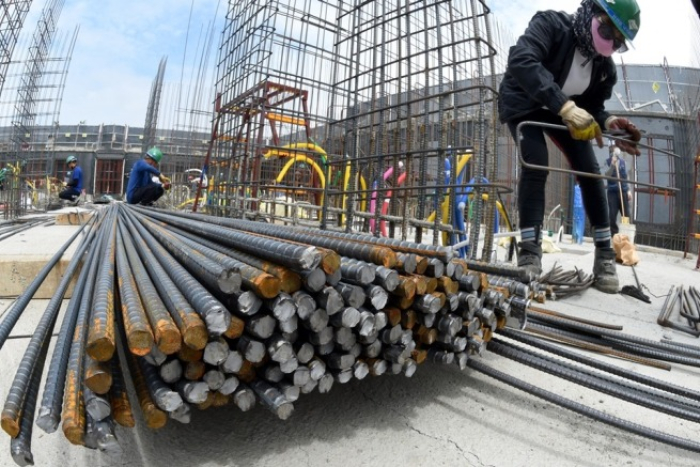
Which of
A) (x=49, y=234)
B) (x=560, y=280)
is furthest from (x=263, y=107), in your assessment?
(x=560, y=280)

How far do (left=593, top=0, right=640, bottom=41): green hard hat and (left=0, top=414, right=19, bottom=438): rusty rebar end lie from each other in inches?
112

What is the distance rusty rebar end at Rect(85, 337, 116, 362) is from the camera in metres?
0.82

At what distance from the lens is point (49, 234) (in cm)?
540

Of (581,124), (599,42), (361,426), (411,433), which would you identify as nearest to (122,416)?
(361,426)

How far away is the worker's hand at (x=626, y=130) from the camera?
2253 mm

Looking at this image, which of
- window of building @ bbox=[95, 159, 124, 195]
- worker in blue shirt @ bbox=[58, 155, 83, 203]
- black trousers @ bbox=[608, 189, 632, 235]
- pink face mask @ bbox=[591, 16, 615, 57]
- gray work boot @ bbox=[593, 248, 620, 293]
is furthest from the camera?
window of building @ bbox=[95, 159, 124, 195]

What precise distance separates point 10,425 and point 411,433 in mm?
892

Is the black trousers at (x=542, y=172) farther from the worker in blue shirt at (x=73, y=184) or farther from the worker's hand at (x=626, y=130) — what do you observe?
the worker in blue shirt at (x=73, y=184)

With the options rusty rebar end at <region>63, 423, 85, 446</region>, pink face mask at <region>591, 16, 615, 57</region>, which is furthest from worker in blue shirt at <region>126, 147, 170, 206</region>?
rusty rebar end at <region>63, 423, 85, 446</region>

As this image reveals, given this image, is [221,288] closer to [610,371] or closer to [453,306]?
[453,306]

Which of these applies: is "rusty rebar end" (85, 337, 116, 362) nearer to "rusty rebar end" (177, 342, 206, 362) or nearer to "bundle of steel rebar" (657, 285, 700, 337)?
"rusty rebar end" (177, 342, 206, 362)

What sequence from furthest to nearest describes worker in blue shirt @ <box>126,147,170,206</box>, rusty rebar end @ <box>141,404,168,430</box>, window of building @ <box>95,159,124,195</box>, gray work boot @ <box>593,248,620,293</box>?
1. window of building @ <box>95,159,124,195</box>
2. worker in blue shirt @ <box>126,147,170,206</box>
3. gray work boot @ <box>593,248,620,293</box>
4. rusty rebar end @ <box>141,404,168,430</box>

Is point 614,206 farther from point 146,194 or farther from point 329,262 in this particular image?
point 146,194

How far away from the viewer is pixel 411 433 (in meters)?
1.17
